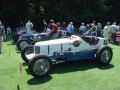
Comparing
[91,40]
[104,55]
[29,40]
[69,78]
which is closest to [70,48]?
[91,40]

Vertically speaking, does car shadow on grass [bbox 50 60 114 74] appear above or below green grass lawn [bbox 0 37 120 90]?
above

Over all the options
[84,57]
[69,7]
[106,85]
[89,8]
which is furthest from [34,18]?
[106,85]

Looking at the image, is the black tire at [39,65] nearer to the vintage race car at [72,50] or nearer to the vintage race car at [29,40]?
the vintage race car at [72,50]

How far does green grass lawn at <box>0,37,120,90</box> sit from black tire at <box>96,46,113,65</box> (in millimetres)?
247

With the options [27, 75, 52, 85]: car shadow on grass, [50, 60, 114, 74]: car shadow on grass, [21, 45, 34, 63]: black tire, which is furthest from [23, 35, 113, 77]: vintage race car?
[21, 45, 34, 63]: black tire

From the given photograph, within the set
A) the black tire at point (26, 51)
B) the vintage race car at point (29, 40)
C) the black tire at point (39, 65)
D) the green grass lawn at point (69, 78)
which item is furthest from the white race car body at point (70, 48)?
the vintage race car at point (29, 40)

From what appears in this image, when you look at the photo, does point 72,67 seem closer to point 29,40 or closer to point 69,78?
point 69,78

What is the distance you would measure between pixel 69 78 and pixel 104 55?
2.75 metres

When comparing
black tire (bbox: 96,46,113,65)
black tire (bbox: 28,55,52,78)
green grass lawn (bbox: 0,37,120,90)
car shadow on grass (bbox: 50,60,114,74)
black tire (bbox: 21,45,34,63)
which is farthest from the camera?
black tire (bbox: 21,45,34,63)

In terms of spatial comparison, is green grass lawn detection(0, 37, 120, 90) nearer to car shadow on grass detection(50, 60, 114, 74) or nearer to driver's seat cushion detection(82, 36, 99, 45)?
car shadow on grass detection(50, 60, 114, 74)

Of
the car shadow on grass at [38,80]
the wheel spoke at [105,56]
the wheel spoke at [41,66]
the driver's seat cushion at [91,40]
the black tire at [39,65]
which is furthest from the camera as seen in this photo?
the driver's seat cushion at [91,40]

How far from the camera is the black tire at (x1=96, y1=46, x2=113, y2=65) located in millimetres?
14672

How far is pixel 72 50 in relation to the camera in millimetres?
14727

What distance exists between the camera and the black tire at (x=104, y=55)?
14.7m
